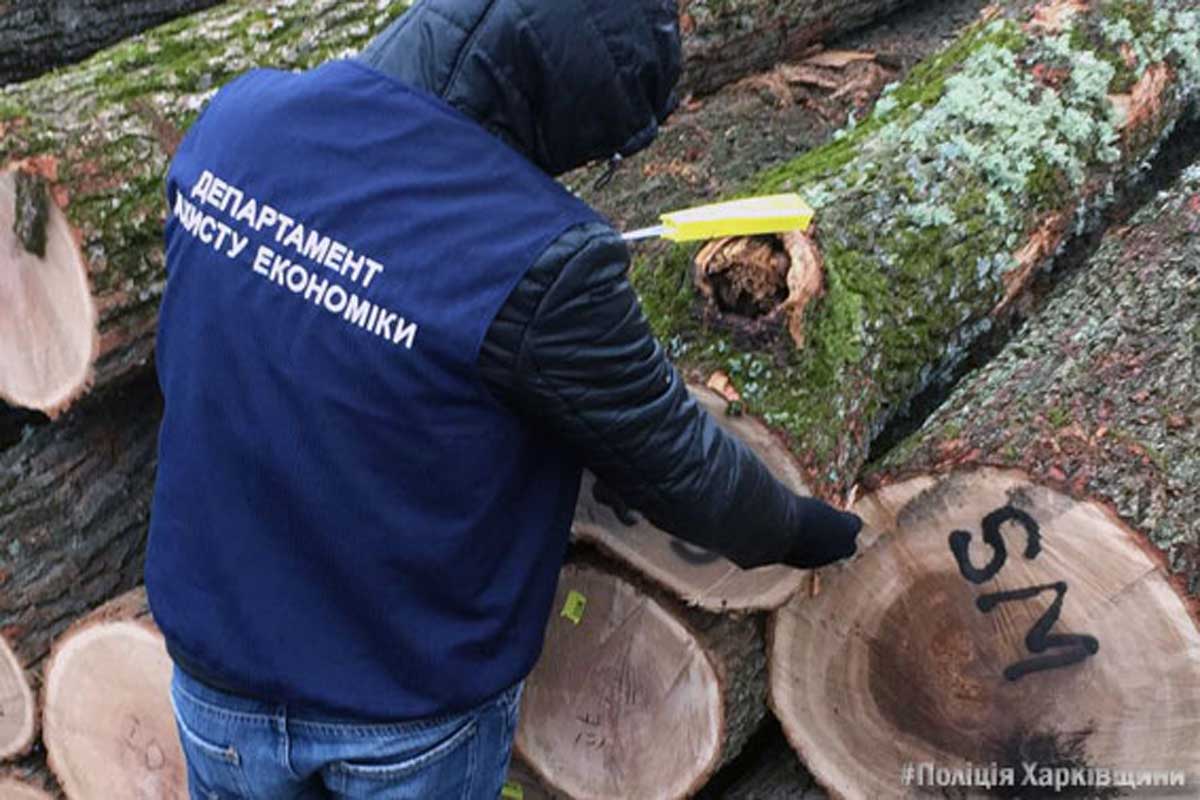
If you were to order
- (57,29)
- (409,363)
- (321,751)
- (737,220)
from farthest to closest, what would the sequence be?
(57,29) → (737,220) → (321,751) → (409,363)

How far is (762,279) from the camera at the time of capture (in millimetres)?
2213

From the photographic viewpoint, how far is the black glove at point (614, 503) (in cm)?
222

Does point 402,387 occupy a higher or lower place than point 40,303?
higher

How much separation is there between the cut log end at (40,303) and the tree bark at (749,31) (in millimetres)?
1833

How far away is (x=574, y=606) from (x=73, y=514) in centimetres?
119

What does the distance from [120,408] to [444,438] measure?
5.00 ft

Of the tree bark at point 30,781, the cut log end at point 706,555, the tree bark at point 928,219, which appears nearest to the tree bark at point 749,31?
the tree bark at point 928,219

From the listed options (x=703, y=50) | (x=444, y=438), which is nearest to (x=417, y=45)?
(x=444, y=438)

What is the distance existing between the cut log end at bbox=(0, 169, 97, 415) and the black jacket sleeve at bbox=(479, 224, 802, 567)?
48.2 inches

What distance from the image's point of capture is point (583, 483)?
228 cm

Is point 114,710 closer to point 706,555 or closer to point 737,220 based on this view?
point 706,555

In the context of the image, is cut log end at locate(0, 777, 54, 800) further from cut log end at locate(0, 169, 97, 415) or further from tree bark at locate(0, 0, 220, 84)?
tree bark at locate(0, 0, 220, 84)

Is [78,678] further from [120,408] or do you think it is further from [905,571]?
[905,571]

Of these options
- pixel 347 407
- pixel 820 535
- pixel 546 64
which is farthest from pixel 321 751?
pixel 546 64
